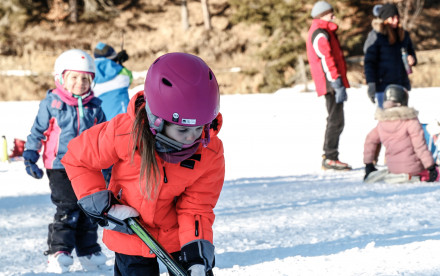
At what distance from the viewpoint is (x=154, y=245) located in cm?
254

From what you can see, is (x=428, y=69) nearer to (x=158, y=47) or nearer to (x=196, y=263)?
(x=158, y=47)

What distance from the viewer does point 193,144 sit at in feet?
8.05

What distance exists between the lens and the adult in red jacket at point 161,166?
7.64 feet

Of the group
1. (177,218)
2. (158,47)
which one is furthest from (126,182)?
(158,47)

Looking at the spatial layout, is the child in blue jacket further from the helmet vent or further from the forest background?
the forest background

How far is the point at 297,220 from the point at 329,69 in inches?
122

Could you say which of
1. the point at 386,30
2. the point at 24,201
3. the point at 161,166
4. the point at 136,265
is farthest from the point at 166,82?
the point at 386,30

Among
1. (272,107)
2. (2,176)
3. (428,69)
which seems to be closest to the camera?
(2,176)

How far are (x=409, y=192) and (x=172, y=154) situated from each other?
4.37 metres

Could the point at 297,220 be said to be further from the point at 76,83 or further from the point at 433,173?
the point at 433,173

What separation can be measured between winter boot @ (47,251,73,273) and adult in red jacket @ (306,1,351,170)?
461 centimetres

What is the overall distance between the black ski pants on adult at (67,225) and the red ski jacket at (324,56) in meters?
4.43

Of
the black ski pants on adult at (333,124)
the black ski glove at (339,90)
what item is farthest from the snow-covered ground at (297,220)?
the black ski glove at (339,90)

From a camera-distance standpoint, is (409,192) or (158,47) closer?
(409,192)
